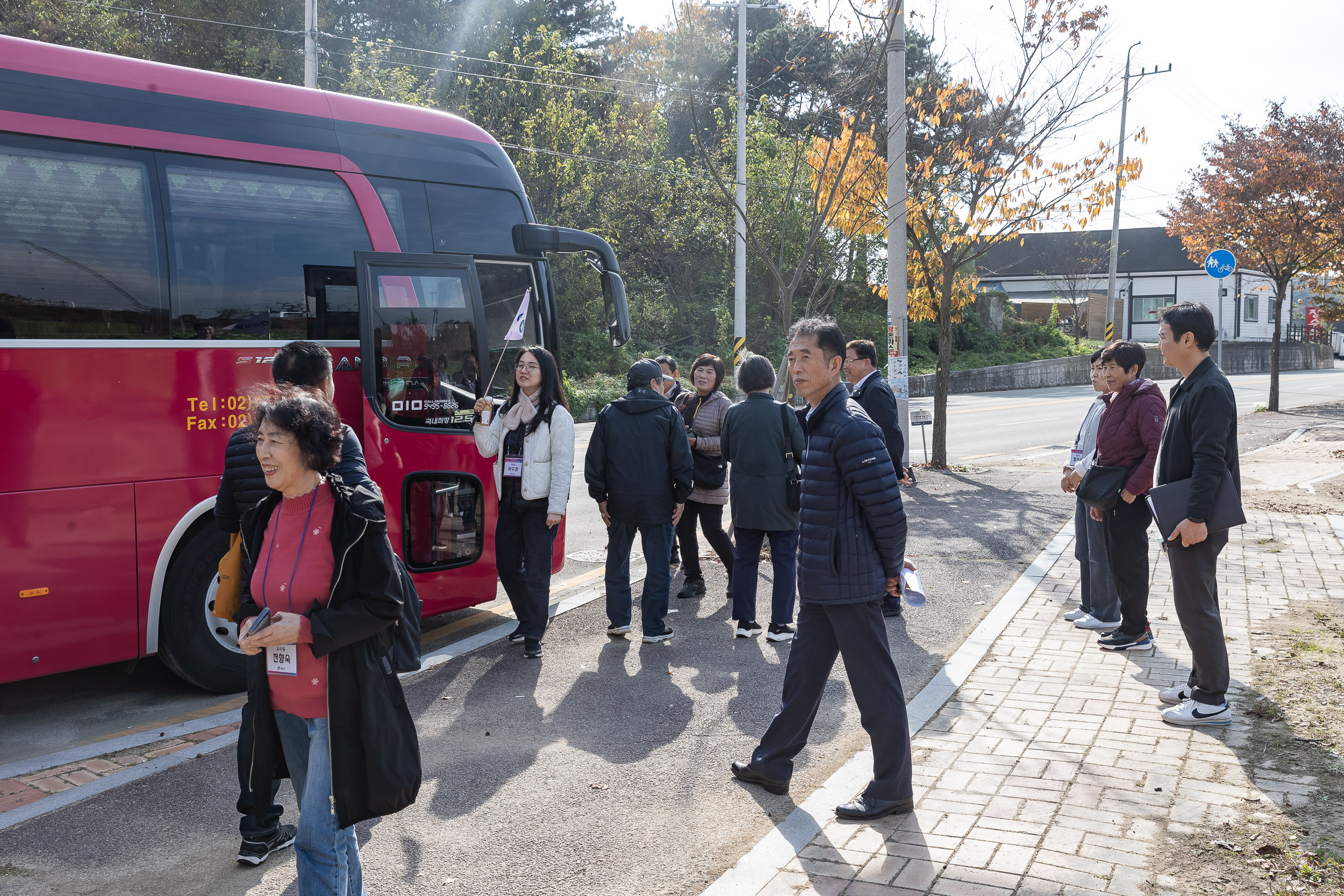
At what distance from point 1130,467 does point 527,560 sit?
3769 millimetres

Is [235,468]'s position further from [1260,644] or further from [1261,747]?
[1260,644]

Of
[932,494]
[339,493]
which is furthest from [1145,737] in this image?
[932,494]

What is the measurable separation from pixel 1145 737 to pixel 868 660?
5.60 ft

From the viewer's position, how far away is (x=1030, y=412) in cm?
2705

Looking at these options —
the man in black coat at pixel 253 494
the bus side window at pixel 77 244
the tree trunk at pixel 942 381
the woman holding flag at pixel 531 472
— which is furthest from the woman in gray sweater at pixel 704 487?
the tree trunk at pixel 942 381

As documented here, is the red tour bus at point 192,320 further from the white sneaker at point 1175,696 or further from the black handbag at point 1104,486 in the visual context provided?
the white sneaker at point 1175,696

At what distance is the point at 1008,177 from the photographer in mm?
15148

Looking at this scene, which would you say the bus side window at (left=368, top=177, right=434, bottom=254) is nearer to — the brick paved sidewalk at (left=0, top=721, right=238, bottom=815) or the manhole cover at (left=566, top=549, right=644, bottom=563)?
the brick paved sidewalk at (left=0, top=721, right=238, bottom=815)

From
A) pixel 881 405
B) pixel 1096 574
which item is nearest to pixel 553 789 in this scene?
pixel 881 405

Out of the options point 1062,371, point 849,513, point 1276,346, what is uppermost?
point 1276,346

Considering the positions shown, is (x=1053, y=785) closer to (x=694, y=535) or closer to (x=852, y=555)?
(x=852, y=555)

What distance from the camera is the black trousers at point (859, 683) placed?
415 centimetres

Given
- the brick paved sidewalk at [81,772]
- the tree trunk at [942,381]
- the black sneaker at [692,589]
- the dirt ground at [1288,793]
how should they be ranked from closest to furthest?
1. the dirt ground at [1288,793]
2. the brick paved sidewalk at [81,772]
3. the black sneaker at [692,589]
4. the tree trunk at [942,381]

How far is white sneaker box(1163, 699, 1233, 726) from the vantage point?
5.04m
